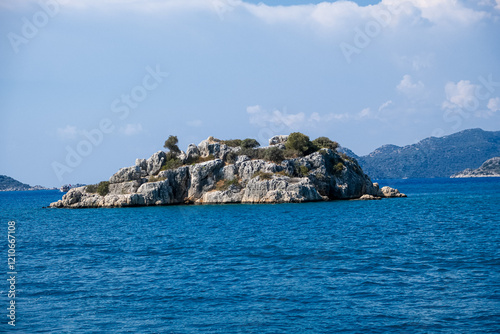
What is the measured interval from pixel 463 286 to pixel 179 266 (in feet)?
48.6

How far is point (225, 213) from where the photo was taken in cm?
6275

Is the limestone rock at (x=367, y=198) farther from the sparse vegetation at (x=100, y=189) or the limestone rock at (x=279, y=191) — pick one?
the sparse vegetation at (x=100, y=189)

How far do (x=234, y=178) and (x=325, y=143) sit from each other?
21.4 metres

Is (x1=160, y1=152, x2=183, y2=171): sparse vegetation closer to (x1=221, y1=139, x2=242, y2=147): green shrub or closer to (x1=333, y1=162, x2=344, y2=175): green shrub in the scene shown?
(x1=221, y1=139, x2=242, y2=147): green shrub

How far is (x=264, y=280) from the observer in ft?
79.1

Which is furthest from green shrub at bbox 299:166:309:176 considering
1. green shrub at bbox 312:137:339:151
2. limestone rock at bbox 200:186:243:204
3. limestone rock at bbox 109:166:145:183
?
limestone rock at bbox 109:166:145:183

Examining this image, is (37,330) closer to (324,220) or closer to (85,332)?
(85,332)

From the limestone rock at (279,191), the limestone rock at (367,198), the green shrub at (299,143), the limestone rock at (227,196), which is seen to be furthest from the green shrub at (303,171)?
the limestone rock at (367,198)

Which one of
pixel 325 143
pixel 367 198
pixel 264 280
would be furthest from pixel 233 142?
pixel 264 280

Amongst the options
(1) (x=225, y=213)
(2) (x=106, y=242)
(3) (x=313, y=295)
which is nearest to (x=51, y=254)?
(2) (x=106, y=242)

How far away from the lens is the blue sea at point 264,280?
18062 mm

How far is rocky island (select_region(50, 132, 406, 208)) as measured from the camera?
254ft

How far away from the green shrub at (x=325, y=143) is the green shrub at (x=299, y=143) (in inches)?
193

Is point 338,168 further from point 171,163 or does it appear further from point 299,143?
point 171,163
